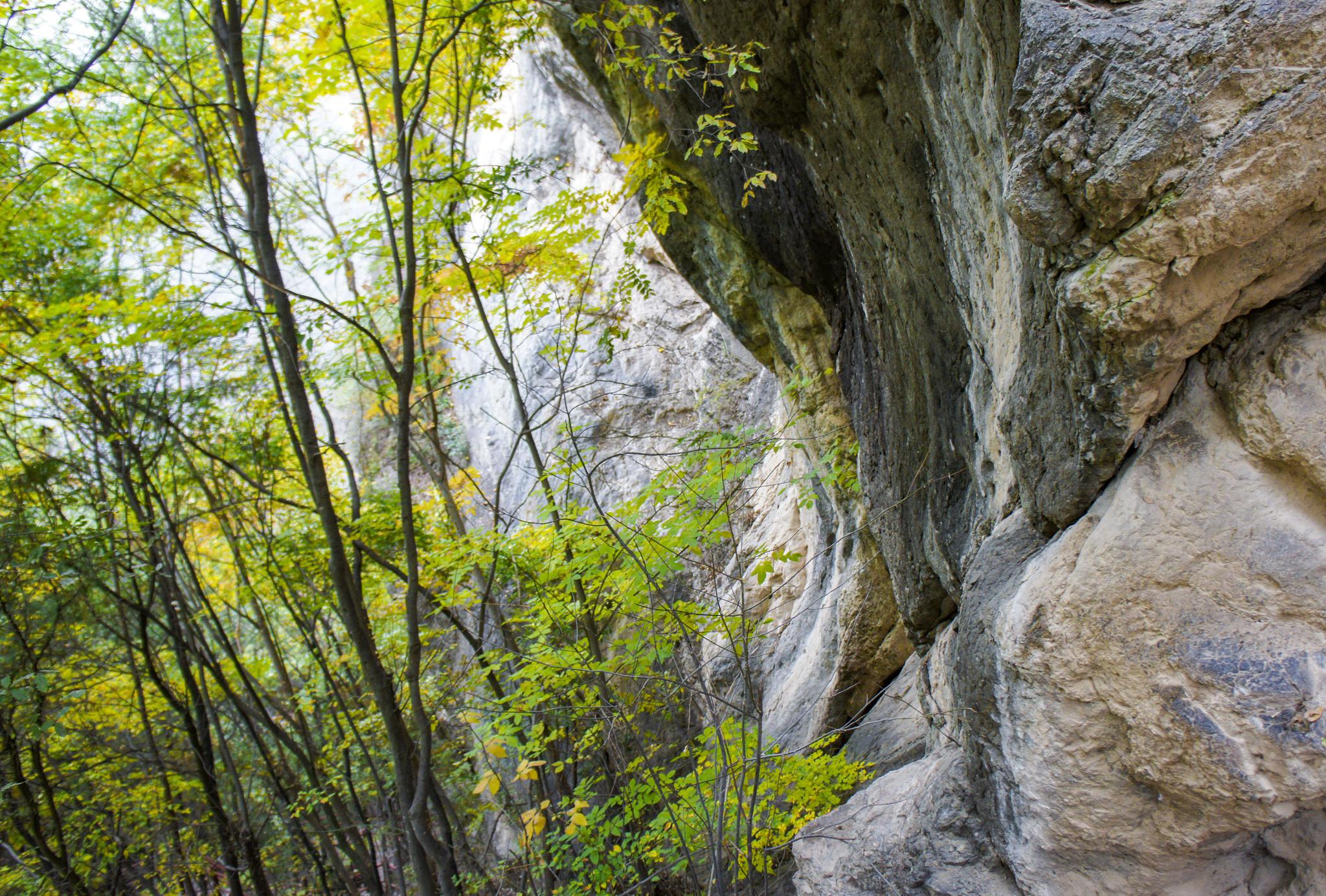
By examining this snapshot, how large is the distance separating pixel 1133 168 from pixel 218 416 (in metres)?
8.56

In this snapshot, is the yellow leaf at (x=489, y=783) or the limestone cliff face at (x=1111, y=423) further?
the yellow leaf at (x=489, y=783)

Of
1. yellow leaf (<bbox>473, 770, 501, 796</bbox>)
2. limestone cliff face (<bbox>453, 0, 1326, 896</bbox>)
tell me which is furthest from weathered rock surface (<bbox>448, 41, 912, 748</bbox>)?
yellow leaf (<bbox>473, 770, 501, 796</bbox>)

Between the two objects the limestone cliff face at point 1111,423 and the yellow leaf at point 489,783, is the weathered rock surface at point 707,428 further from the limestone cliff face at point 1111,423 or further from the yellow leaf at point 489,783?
the yellow leaf at point 489,783

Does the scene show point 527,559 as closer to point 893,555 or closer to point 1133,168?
Answer: point 893,555

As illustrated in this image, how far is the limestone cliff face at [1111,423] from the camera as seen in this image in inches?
76.3

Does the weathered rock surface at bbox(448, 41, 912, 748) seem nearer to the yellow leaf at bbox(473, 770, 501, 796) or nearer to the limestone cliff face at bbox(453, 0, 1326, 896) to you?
the limestone cliff face at bbox(453, 0, 1326, 896)

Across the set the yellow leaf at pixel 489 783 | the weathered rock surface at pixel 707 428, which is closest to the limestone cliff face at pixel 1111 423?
the weathered rock surface at pixel 707 428

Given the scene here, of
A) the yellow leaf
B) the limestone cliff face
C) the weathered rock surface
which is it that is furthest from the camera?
the weathered rock surface

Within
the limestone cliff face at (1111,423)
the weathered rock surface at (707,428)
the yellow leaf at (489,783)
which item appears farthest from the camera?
the weathered rock surface at (707,428)

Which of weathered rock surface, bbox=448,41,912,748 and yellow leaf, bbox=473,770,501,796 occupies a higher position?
weathered rock surface, bbox=448,41,912,748

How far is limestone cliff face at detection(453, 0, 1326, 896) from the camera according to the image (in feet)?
6.36

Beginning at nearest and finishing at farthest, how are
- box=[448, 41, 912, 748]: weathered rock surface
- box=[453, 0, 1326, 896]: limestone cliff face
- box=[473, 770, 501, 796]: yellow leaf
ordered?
box=[453, 0, 1326, 896]: limestone cliff face, box=[473, 770, 501, 796]: yellow leaf, box=[448, 41, 912, 748]: weathered rock surface

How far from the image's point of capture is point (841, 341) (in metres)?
5.88

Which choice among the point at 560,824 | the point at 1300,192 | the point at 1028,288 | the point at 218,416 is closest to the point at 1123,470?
the point at 1028,288
